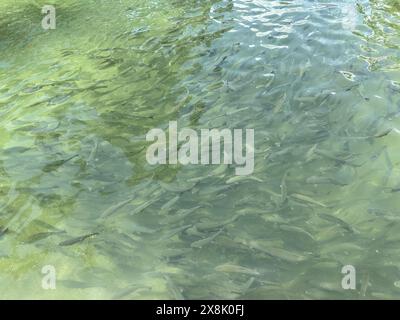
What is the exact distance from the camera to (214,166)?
628 cm

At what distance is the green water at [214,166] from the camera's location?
188 inches

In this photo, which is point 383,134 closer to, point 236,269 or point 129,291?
point 236,269

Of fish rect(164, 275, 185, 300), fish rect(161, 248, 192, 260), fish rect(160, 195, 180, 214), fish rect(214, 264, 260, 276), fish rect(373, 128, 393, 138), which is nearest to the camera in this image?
fish rect(164, 275, 185, 300)

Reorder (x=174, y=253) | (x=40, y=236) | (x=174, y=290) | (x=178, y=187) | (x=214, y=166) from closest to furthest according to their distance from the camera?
1. (x=174, y=290)
2. (x=174, y=253)
3. (x=40, y=236)
4. (x=178, y=187)
5. (x=214, y=166)

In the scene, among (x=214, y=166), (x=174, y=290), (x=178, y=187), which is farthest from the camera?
(x=214, y=166)

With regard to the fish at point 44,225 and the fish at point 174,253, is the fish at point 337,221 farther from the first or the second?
the fish at point 44,225

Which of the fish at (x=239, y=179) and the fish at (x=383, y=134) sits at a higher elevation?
Answer: the fish at (x=383, y=134)

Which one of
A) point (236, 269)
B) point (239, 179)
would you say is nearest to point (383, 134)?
point (239, 179)

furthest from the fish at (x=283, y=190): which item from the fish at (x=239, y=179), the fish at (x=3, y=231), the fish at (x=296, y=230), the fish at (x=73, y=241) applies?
the fish at (x=3, y=231)

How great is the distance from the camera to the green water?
479cm

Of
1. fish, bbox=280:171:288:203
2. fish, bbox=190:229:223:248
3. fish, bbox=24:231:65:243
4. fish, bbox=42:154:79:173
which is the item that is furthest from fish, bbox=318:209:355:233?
fish, bbox=42:154:79:173

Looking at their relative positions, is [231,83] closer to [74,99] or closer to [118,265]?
[74,99]

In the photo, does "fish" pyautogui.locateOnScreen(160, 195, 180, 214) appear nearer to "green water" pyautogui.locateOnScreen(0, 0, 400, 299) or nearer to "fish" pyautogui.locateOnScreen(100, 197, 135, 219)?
"green water" pyautogui.locateOnScreen(0, 0, 400, 299)

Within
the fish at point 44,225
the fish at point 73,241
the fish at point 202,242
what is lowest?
the fish at point 44,225
